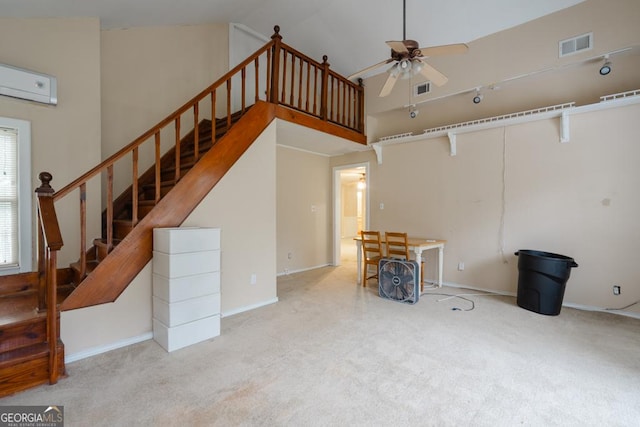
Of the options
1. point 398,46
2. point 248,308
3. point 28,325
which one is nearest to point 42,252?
point 28,325

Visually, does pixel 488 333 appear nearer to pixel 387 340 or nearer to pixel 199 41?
pixel 387 340

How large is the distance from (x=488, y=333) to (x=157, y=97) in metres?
4.93

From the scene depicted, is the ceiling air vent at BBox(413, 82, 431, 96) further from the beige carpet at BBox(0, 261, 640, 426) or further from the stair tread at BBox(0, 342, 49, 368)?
the stair tread at BBox(0, 342, 49, 368)

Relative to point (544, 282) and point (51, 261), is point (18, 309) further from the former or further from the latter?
point (544, 282)

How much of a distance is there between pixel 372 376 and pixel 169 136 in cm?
396

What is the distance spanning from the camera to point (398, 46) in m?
2.47

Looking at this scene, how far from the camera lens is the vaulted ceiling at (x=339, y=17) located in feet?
10.5

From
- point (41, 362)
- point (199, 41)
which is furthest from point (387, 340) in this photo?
point (199, 41)

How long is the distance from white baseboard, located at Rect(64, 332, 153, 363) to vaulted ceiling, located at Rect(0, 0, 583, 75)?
3.07 meters

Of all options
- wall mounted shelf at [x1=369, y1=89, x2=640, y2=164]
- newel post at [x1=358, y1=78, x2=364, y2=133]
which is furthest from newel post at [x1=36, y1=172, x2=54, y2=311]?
wall mounted shelf at [x1=369, y1=89, x2=640, y2=164]

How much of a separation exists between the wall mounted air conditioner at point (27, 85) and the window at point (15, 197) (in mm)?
253

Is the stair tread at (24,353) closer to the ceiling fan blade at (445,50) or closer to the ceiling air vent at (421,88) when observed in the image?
the ceiling fan blade at (445,50)

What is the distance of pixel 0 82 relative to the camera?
8.30 ft

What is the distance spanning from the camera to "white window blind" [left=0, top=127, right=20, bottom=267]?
105 inches
